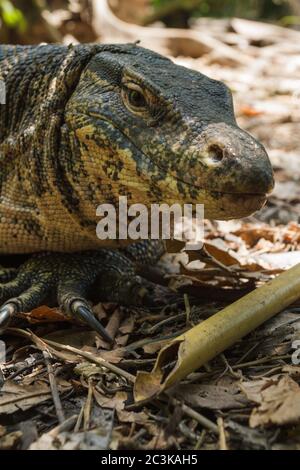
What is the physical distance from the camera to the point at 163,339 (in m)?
3.51

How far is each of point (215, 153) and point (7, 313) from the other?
5.30 feet

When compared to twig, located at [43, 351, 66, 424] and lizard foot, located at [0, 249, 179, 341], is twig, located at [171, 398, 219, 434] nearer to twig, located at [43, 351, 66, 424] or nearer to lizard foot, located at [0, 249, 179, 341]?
twig, located at [43, 351, 66, 424]

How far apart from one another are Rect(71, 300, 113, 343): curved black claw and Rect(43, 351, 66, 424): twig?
30 cm

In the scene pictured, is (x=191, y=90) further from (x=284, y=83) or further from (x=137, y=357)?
(x=284, y=83)

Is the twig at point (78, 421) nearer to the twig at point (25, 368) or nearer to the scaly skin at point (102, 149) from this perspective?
the twig at point (25, 368)

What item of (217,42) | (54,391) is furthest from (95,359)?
(217,42)

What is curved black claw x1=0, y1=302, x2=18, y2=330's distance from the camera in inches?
A: 142

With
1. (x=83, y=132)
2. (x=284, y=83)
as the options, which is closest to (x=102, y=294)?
(x=83, y=132)

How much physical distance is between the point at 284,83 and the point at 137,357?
9.69 metres

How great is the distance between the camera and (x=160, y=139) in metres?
3.30

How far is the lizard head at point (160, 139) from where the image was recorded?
2971mm

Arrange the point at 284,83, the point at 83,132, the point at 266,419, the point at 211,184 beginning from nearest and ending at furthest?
the point at 266,419, the point at 211,184, the point at 83,132, the point at 284,83

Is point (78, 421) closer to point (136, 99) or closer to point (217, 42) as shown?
point (136, 99)

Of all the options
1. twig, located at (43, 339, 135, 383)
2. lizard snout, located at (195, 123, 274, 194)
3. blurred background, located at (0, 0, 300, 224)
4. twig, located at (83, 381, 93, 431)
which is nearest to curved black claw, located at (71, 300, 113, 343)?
twig, located at (43, 339, 135, 383)
